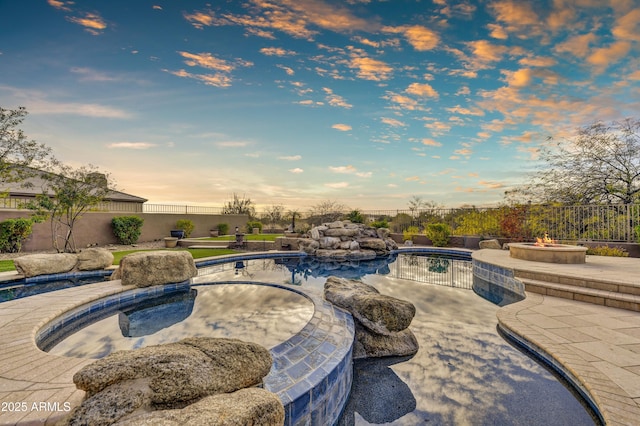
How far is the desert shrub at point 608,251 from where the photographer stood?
9188mm

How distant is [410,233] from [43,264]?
1631cm

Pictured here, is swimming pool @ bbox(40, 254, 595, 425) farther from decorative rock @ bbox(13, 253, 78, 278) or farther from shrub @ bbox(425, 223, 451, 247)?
shrub @ bbox(425, 223, 451, 247)

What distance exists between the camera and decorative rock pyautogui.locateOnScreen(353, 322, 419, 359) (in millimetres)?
3768

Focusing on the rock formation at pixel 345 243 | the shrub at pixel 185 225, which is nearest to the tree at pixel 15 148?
the shrub at pixel 185 225

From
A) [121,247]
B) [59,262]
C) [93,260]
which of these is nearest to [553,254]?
[93,260]

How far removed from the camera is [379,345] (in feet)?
12.5

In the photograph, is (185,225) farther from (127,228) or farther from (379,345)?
(379,345)

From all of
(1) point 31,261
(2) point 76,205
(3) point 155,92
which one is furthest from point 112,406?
(2) point 76,205

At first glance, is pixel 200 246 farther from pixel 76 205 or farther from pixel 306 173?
pixel 306 173

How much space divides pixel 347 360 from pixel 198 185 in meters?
17.0

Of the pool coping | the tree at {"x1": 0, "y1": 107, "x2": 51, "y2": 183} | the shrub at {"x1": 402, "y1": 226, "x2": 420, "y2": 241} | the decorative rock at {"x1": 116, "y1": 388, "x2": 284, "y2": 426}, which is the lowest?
the pool coping

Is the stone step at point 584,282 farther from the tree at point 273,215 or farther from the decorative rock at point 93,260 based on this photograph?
the tree at point 273,215

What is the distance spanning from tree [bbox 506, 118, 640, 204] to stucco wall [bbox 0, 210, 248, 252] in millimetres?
20468

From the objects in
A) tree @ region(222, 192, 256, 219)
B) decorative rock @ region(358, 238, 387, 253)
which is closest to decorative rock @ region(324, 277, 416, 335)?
decorative rock @ region(358, 238, 387, 253)
